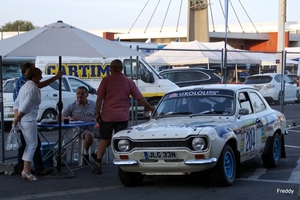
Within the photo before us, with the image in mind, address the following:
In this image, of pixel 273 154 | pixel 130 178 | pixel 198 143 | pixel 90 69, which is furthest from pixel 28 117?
pixel 90 69

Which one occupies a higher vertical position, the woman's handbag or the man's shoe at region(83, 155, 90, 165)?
the woman's handbag

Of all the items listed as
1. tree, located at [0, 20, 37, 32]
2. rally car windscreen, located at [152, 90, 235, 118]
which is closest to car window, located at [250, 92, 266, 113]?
rally car windscreen, located at [152, 90, 235, 118]

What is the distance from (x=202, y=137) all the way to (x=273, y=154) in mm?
2600

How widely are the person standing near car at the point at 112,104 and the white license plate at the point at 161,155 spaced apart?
61.0 inches

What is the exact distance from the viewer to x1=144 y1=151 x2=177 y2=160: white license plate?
781 centimetres

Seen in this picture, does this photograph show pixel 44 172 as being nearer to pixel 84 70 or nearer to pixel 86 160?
pixel 86 160

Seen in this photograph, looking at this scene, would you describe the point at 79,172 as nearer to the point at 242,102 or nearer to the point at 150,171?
the point at 150,171

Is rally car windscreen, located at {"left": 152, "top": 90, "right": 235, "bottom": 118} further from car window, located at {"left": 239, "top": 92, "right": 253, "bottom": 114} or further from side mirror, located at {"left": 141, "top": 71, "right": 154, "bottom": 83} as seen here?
side mirror, located at {"left": 141, "top": 71, "right": 154, "bottom": 83}

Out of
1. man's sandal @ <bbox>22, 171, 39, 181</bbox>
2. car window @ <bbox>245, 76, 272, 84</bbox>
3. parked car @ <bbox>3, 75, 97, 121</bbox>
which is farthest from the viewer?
car window @ <bbox>245, 76, 272, 84</bbox>

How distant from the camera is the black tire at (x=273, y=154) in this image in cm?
978

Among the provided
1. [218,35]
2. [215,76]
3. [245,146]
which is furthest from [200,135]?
[218,35]

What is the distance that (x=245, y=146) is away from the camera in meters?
8.84

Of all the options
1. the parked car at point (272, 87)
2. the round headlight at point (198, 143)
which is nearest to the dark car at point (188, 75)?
the parked car at point (272, 87)

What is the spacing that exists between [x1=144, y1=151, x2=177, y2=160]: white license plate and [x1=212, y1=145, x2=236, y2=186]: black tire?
62 centimetres
